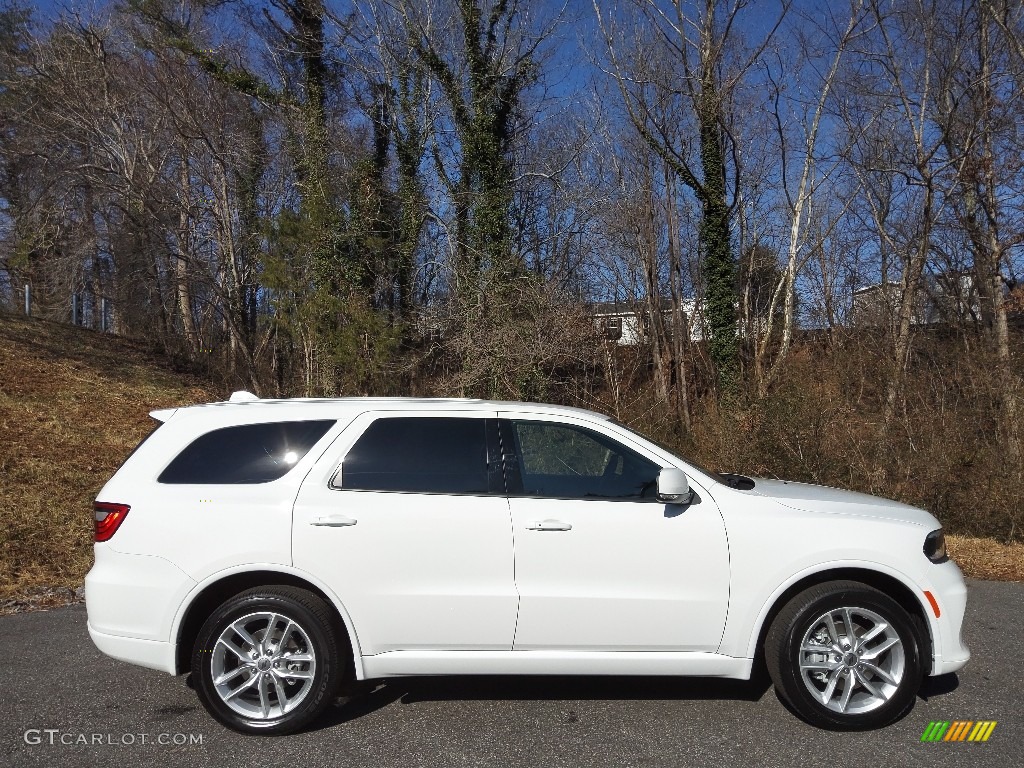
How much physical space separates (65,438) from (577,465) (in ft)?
37.4

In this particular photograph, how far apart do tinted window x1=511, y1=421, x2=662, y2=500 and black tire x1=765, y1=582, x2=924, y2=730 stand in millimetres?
1021

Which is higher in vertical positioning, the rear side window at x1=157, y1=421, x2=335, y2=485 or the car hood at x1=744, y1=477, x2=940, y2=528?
the rear side window at x1=157, y1=421, x2=335, y2=485

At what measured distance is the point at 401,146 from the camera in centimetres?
1886

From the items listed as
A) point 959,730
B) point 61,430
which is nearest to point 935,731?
point 959,730

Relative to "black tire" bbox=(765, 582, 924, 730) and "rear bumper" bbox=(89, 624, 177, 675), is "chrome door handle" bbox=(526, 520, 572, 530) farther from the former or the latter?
"rear bumper" bbox=(89, 624, 177, 675)

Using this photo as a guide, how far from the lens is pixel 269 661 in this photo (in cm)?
418

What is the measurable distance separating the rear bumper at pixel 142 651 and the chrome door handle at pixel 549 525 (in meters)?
2.01

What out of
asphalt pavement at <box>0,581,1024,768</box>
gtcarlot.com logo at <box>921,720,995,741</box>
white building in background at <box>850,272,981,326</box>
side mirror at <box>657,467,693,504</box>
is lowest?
gtcarlot.com logo at <box>921,720,995,741</box>

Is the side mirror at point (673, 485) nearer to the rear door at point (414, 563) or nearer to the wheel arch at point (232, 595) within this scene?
the rear door at point (414, 563)

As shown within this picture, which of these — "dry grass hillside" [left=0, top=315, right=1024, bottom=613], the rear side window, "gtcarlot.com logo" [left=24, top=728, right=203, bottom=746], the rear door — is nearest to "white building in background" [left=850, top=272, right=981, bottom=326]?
"dry grass hillside" [left=0, top=315, right=1024, bottom=613]

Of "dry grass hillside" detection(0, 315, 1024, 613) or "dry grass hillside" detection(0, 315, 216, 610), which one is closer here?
"dry grass hillside" detection(0, 315, 1024, 613)

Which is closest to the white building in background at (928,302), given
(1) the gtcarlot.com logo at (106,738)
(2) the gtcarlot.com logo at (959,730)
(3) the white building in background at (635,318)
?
(3) the white building in background at (635,318)

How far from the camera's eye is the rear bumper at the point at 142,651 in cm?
420

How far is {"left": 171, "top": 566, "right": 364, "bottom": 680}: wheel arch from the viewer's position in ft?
13.8
